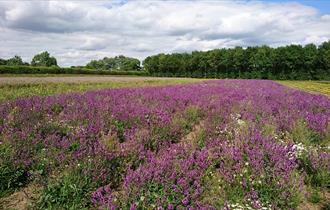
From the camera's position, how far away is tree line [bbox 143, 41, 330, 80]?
319 ft

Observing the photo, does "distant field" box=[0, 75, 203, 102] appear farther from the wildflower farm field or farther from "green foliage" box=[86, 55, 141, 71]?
"green foliage" box=[86, 55, 141, 71]

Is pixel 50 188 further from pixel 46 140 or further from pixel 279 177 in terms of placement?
pixel 279 177

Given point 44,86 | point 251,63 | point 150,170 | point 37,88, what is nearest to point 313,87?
point 44,86

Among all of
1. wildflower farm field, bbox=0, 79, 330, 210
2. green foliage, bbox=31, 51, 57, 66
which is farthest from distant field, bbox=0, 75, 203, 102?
green foliage, bbox=31, 51, 57, 66

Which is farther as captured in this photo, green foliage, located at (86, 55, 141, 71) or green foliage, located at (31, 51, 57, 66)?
green foliage, located at (86, 55, 141, 71)

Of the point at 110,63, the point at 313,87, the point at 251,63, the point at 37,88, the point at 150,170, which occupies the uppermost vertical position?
the point at 110,63

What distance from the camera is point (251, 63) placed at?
108875 millimetres

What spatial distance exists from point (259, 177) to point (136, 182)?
1.74m

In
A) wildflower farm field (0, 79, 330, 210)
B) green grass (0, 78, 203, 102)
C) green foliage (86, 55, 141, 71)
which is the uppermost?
green foliage (86, 55, 141, 71)

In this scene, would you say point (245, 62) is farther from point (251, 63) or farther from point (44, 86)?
point (44, 86)

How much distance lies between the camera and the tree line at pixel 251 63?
319ft

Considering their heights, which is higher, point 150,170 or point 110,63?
point 110,63

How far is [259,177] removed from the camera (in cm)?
454

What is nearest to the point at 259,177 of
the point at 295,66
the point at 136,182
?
the point at 136,182
